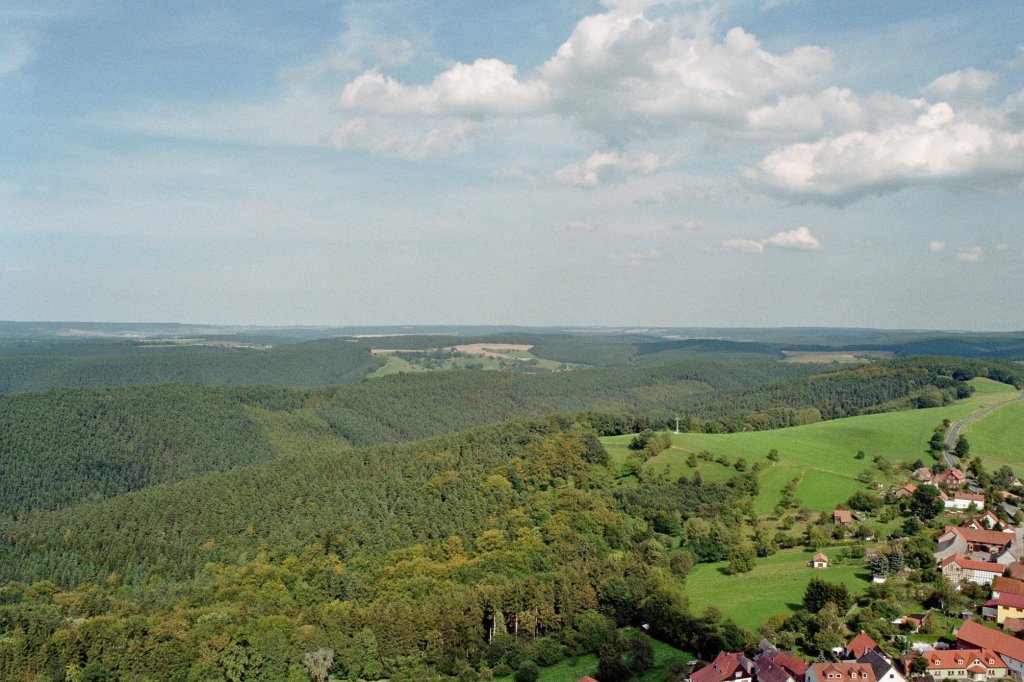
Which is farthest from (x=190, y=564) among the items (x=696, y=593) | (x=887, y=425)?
(x=887, y=425)

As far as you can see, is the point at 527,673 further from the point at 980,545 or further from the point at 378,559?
the point at 980,545

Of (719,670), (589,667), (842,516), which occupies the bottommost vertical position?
(589,667)

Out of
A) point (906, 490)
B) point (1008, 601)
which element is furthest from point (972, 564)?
point (906, 490)

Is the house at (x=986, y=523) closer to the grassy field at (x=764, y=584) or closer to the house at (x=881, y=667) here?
the grassy field at (x=764, y=584)

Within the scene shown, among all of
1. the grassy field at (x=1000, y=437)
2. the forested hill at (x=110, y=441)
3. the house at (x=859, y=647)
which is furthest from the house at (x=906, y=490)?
the forested hill at (x=110, y=441)

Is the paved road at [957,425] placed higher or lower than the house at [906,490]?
higher

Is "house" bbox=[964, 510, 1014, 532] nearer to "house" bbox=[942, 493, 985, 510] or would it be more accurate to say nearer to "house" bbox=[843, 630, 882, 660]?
"house" bbox=[942, 493, 985, 510]

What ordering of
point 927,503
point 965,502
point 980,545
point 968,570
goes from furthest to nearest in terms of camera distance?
point 965,502 → point 927,503 → point 980,545 → point 968,570

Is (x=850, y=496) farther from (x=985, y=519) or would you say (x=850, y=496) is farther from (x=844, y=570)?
(x=844, y=570)
